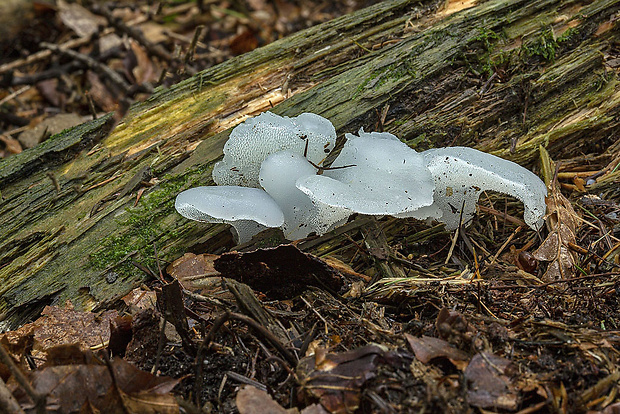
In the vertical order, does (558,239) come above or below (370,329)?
below

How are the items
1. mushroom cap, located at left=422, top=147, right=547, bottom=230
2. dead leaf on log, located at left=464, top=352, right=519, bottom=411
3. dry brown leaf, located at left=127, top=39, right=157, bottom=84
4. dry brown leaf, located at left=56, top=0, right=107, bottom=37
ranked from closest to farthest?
1. dead leaf on log, located at left=464, top=352, right=519, bottom=411
2. mushroom cap, located at left=422, top=147, right=547, bottom=230
3. dry brown leaf, located at left=127, top=39, right=157, bottom=84
4. dry brown leaf, located at left=56, top=0, right=107, bottom=37

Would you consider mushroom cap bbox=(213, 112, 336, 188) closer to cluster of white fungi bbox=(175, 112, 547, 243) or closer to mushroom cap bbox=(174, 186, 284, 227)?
cluster of white fungi bbox=(175, 112, 547, 243)

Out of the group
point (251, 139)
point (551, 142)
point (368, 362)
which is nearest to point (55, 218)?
point (251, 139)

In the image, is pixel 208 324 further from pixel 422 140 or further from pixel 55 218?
pixel 422 140

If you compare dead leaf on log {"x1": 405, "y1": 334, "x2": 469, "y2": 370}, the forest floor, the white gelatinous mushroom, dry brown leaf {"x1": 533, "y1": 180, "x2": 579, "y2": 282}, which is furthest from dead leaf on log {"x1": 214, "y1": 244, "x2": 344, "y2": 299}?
dry brown leaf {"x1": 533, "y1": 180, "x2": 579, "y2": 282}

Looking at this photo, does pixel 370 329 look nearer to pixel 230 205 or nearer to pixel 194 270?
pixel 230 205

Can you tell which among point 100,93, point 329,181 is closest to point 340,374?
point 329,181

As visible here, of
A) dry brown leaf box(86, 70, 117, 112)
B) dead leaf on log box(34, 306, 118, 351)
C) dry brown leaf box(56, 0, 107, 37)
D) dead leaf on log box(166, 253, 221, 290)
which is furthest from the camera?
dry brown leaf box(56, 0, 107, 37)

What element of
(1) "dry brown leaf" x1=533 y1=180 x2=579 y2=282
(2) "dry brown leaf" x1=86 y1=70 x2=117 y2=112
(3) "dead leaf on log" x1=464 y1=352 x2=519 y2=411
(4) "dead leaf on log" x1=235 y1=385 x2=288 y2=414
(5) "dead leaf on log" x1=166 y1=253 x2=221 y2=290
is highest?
(2) "dry brown leaf" x1=86 y1=70 x2=117 y2=112
